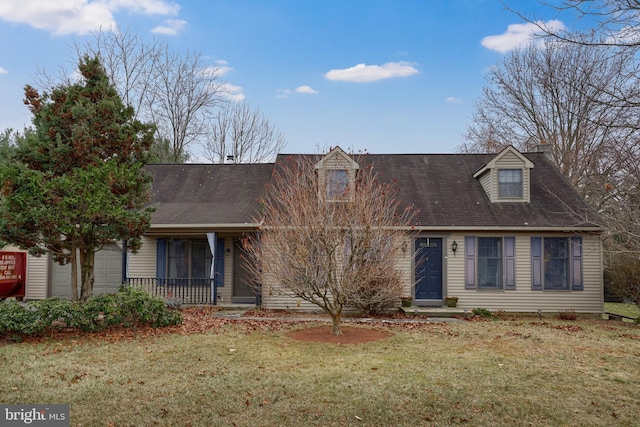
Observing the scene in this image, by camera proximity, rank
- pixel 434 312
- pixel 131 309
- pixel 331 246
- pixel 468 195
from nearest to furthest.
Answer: pixel 331 246, pixel 131 309, pixel 434 312, pixel 468 195

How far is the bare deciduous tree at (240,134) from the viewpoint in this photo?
27516 mm

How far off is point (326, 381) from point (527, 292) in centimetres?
956

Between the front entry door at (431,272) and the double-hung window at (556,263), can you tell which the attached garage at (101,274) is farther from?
the double-hung window at (556,263)

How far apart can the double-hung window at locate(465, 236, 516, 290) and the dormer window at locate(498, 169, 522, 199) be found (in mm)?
1667

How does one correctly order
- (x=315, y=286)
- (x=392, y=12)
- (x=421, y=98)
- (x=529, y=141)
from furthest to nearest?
(x=529, y=141) < (x=421, y=98) < (x=392, y=12) < (x=315, y=286)

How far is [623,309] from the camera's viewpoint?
1592 centimetres

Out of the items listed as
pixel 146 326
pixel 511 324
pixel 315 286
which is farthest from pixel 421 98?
pixel 146 326

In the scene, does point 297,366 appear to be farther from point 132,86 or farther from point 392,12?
point 132,86

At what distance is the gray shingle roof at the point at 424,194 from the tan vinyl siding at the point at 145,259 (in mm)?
1066

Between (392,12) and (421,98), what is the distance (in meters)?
5.84

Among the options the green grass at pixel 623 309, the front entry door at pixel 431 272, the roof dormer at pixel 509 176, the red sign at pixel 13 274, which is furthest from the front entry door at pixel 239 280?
the green grass at pixel 623 309

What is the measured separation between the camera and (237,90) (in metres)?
27.6

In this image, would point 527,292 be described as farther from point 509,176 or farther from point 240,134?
point 240,134

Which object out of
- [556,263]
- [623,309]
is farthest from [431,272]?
[623,309]
